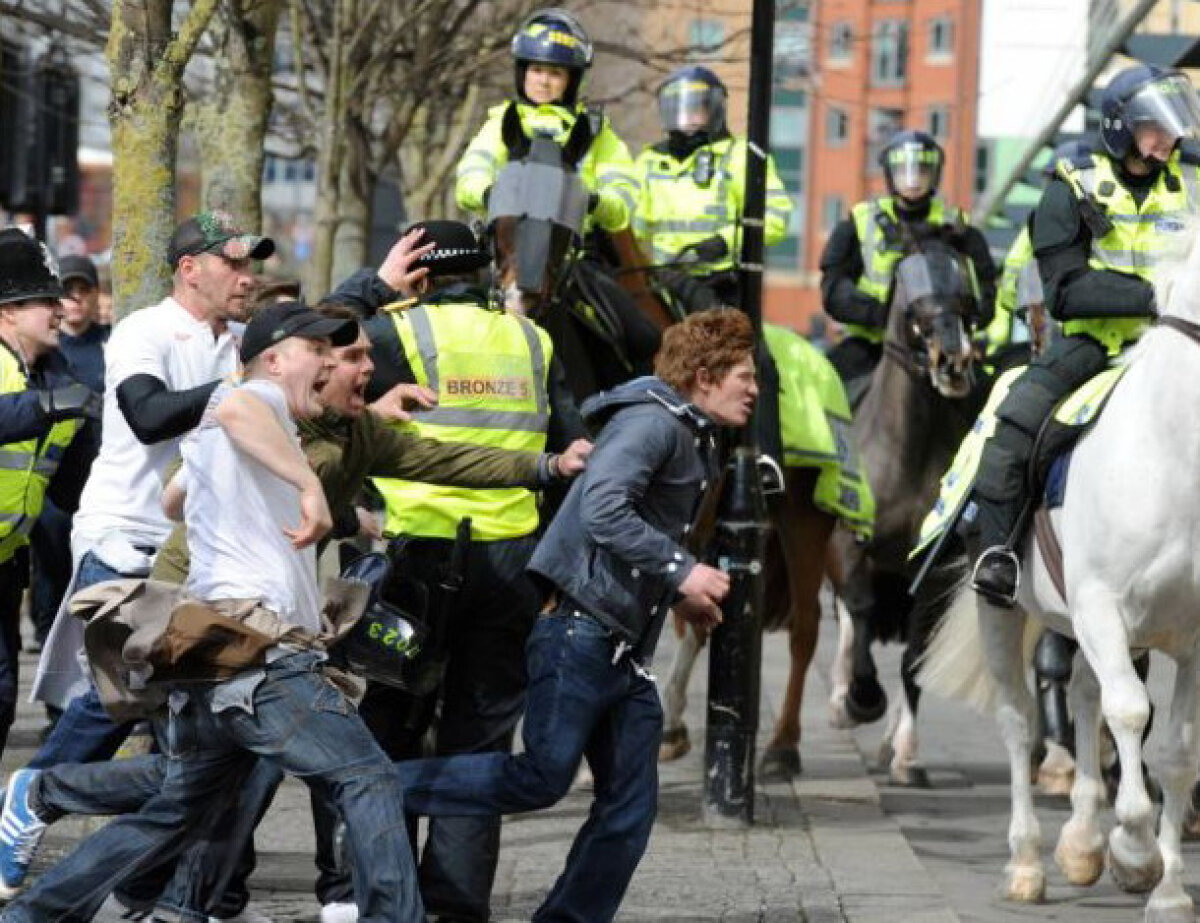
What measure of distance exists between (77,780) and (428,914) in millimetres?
1147

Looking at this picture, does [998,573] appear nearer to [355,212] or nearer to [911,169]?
[911,169]

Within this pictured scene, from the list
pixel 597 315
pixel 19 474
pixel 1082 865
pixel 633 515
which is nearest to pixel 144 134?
pixel 19 474

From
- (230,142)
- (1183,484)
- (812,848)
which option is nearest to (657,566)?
(1183,484)

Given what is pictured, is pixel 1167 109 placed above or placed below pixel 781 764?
above

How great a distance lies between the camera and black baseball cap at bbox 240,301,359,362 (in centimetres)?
719

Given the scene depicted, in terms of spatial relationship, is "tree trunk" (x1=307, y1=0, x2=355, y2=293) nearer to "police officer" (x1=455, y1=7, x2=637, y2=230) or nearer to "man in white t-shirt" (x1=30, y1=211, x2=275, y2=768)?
"police officer" (x1=455, y1=7, x2=637, y2=230)

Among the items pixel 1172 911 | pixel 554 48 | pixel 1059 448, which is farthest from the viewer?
pixel 554 48

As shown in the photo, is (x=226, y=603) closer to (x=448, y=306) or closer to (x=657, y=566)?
(x=657, y=566)

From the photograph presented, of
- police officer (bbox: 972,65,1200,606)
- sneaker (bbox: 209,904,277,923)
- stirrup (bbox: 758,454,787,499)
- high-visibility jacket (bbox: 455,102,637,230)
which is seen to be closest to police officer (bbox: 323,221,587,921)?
sneaker (bbox: 209,904,277,923)

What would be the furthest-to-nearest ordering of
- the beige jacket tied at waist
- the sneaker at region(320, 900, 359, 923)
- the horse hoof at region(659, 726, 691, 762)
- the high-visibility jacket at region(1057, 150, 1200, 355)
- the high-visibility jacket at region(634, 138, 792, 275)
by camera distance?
the horse hoof at region(659, 726, 691, 762)
the high-visibility jacket at region(634, 138, 792, 275)
the high-visibility jacket at region(1057, 150, 1200, 355)
the sneaker at region(320, 900, 359, 923)
the beige jacket tied at waist

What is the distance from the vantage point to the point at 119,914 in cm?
826

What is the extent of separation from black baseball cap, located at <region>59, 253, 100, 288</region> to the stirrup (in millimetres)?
4751

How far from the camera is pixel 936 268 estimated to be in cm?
1361

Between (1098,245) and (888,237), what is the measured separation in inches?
180
